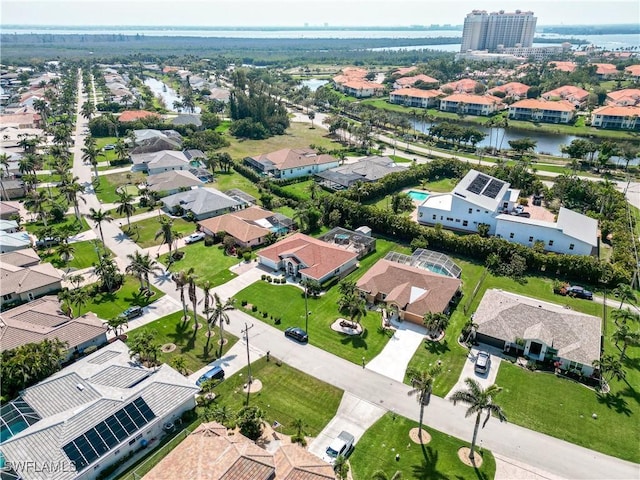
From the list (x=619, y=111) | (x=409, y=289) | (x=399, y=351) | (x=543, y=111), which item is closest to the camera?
(x=399, y=351)

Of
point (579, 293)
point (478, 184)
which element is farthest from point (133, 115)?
point (579, 293)

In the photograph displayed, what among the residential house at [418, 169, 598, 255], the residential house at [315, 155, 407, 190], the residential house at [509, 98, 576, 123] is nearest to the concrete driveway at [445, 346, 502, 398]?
the residential house at [418, 169, 598, 255]

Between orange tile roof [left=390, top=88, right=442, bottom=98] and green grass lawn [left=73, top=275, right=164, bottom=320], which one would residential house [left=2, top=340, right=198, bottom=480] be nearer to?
green grass lawn [left=73, top=275, right=164, bottom=320]

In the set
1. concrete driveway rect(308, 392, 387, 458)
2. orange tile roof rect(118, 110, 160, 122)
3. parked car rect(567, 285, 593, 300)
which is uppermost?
orange tile roof rect(118, 110, 160, 122)

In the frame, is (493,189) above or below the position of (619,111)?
below

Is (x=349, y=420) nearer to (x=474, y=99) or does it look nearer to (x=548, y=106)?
(x=548, y=106)

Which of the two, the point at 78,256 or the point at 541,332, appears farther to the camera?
the point at 78,256

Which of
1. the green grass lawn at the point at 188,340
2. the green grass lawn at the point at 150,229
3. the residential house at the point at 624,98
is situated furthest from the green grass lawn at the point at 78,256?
the residential house at the point at 624,98
